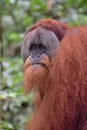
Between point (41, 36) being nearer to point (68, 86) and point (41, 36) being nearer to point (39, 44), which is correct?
point (39, 44)

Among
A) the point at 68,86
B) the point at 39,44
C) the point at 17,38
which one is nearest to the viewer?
the point at 68,86

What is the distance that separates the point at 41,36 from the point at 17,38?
5.53 feet

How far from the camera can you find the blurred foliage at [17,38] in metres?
4.27

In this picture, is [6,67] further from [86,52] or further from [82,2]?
[86,52]

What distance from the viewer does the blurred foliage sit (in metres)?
4.27

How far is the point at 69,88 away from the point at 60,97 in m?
0.08

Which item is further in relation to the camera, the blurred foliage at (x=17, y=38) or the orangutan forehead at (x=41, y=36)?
the blurred foliage at (x=17, y=38)

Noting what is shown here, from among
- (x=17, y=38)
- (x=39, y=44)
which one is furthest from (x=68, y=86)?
(x=17, y=38)

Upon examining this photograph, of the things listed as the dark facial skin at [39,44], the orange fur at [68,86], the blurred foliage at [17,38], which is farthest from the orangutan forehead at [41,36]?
the blurred foliage at [17,38]

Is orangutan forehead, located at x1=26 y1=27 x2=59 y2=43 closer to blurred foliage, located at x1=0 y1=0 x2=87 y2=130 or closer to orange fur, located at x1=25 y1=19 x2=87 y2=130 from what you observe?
orange fur, located at x1=25 y1=19 x2=87 y2=130

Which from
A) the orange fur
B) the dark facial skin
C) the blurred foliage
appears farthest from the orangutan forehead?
the blurred foliage

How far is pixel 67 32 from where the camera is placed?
3422 millimetres

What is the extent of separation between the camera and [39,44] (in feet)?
11.5

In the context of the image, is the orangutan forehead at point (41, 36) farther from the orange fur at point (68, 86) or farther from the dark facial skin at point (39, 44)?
the orange fur at point (68, 86)
